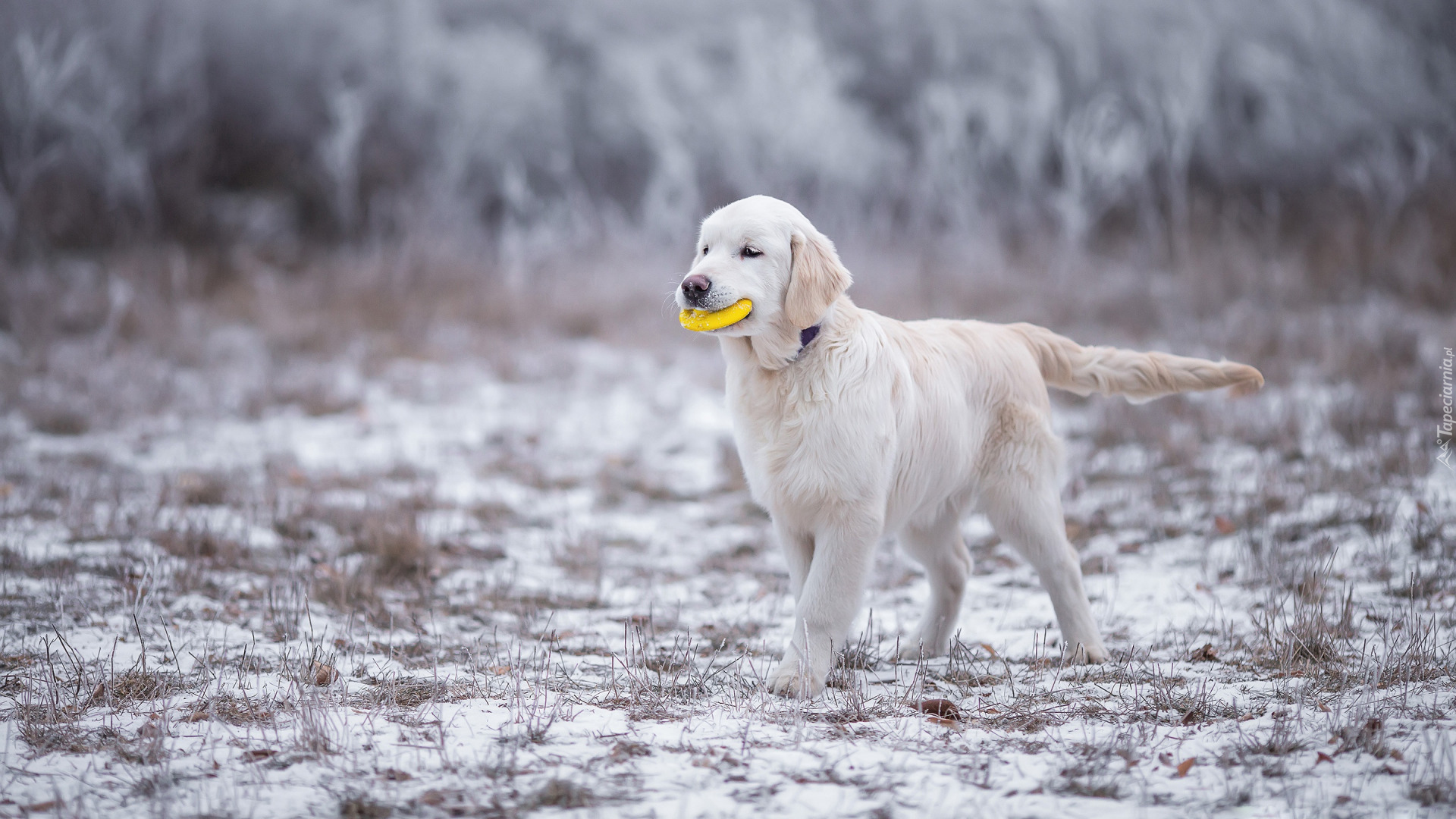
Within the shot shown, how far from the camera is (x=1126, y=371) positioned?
12.4ft

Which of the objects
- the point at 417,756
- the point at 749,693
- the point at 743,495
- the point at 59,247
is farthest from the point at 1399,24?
the point at 59,247

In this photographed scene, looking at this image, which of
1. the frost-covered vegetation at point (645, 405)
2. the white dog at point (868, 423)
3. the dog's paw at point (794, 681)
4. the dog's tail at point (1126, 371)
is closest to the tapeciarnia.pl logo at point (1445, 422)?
the frost-covered vegetation at point (645, 405)

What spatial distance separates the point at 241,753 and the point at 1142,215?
13133mm

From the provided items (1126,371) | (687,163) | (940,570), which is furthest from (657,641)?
(687,163)

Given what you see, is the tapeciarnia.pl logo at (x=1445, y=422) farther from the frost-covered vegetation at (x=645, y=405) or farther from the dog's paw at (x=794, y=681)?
the dog's paw at (x=794, y=681)

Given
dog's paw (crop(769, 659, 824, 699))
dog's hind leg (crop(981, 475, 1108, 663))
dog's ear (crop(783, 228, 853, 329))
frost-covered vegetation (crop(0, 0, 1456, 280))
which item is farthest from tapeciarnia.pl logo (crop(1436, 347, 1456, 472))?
frost-covered vegetation (crop(0, 0, 1456, 280))

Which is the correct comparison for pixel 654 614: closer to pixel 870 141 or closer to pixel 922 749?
pixel 922 749

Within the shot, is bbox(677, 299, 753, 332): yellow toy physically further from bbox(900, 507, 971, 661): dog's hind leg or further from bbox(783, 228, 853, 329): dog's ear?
bbox(900, 507, 971, 661): dog's hind leg

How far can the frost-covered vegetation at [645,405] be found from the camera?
98.4 inches

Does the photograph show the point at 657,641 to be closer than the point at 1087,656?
No

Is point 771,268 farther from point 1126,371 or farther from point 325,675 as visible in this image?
point 325,675

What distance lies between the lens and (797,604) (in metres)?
3.10

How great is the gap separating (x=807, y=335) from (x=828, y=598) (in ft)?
2.94

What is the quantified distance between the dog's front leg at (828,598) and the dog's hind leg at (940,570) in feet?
2.43
